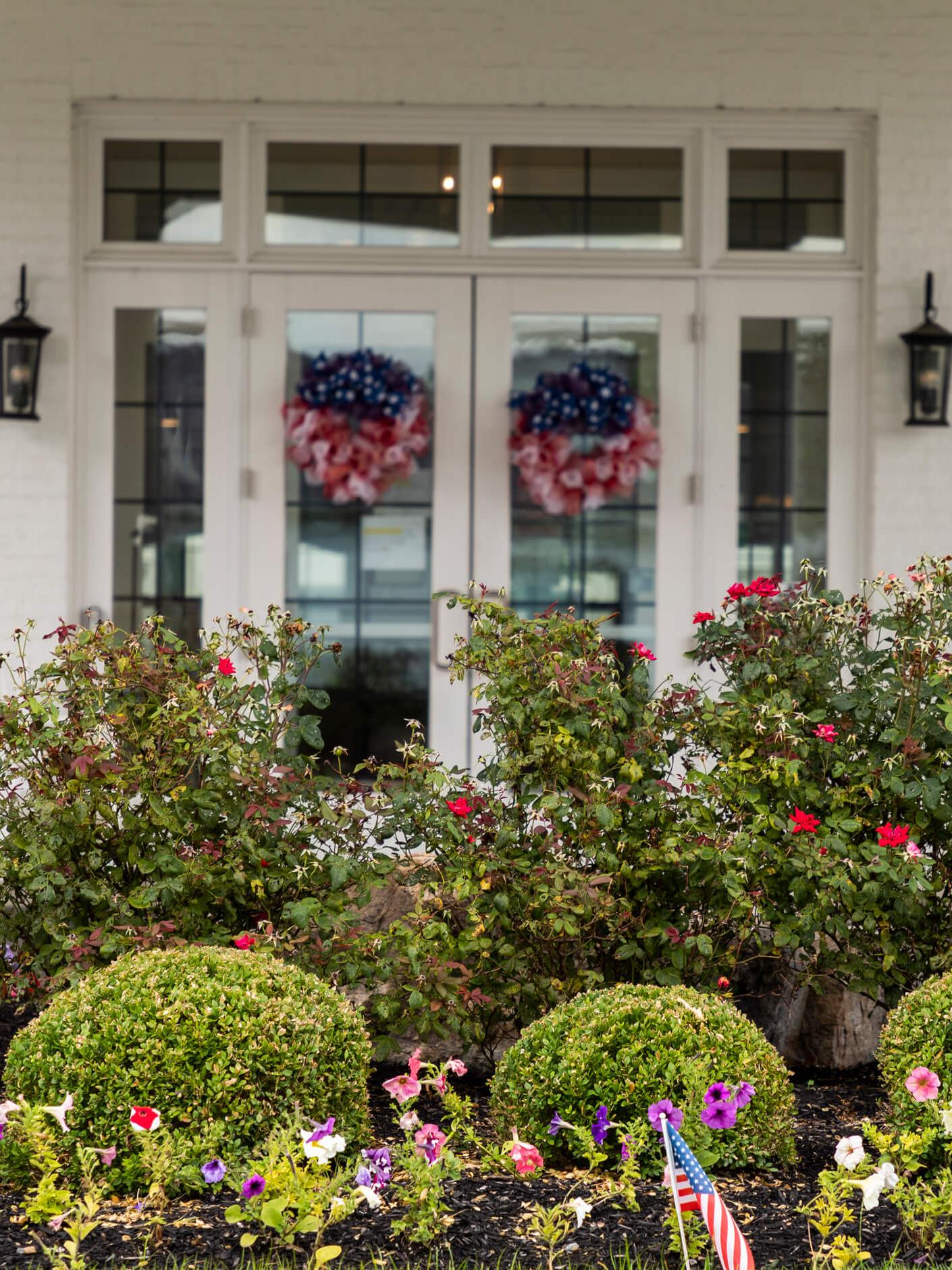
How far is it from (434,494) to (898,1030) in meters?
3.16

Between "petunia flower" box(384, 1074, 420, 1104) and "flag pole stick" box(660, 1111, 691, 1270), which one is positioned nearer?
"flag pole stick" box(660, 1111, 691, 1270)

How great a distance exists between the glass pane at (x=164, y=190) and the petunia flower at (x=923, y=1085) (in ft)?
13.6

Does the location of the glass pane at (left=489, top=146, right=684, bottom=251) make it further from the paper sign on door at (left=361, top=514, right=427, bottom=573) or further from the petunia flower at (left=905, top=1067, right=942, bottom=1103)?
the petunia flower at (left=905, top=1067, right=942, bottom=1103)

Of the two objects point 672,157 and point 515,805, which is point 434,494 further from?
point 515,805

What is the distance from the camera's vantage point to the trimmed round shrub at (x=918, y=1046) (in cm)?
251

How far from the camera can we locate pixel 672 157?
5.34 meters

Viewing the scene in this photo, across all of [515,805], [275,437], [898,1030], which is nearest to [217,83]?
[275,437]

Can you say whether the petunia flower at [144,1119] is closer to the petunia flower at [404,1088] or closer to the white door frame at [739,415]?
the petunia flower at [404,1088]

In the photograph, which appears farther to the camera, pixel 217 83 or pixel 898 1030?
pixel 217 83

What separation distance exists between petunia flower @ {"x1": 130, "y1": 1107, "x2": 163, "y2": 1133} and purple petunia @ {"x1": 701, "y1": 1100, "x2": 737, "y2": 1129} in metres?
0.94

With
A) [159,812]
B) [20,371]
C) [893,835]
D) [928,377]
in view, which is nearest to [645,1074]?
[893,835]

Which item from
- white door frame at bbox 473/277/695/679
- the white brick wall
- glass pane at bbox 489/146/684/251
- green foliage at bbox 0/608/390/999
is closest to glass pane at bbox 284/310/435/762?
white door frame at bbox 473/277/695/679

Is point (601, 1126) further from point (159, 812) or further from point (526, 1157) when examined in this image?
point (159, 812)

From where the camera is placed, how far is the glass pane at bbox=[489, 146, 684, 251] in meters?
5.34
